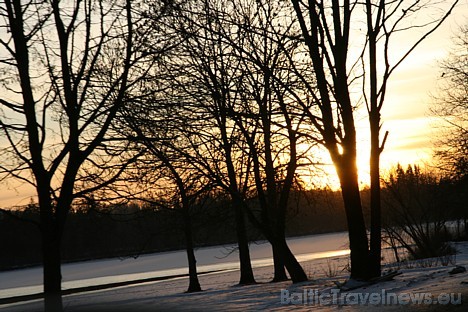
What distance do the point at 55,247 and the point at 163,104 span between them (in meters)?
2.94

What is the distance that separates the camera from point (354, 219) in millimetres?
11742

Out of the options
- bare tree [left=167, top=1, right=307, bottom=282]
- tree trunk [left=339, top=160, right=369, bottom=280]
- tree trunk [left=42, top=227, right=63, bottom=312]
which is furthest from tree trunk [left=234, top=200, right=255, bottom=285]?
tree trunk [left=42, top=227, right=63, bottom=312]

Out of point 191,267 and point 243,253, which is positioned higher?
point 243,253

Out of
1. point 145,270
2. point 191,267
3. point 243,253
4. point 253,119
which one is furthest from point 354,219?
point 145,270

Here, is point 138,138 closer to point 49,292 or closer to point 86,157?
point 86,157

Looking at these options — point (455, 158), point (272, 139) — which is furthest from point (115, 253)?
point (272, 139)

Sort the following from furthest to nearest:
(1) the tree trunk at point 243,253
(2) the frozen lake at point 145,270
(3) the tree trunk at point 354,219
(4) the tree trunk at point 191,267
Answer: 1. (2) the frozen lake at point 145,270
2. (4) the tree trunk at point 191,267
3. (1) the tree trunk at point 243,253
4. (3) the tree trunk at point 354,219

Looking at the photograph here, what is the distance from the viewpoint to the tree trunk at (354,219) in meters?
11.6

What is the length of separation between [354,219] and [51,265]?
540cm

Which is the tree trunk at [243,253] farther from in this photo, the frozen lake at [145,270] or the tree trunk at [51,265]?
the tree trunk at [51,265]

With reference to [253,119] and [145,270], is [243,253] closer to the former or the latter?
[253,119]

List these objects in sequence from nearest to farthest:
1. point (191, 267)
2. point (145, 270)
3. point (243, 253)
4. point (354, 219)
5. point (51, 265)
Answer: point (51, 265) → point (354, 219) → point (243, 253) → point (191, 267) → point (145, 270)

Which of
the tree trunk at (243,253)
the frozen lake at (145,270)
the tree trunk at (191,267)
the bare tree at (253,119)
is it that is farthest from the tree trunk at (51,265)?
the frozen lake at (145,270)

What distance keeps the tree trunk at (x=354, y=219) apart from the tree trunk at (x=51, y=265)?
5.17 meters
